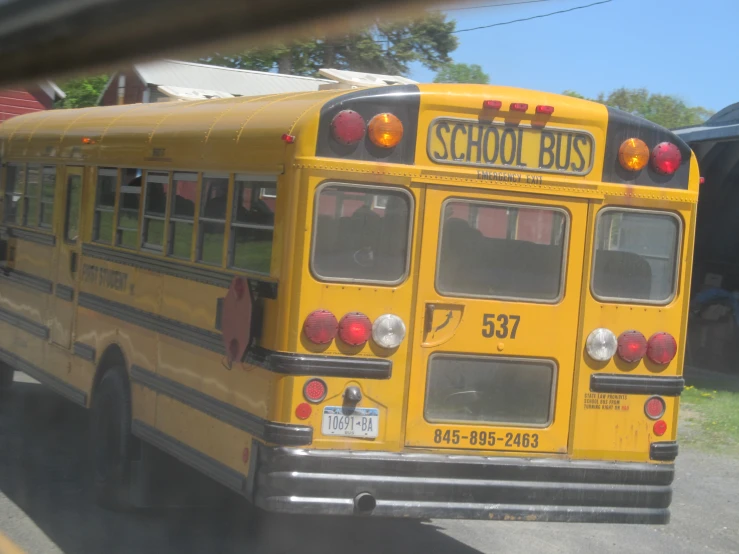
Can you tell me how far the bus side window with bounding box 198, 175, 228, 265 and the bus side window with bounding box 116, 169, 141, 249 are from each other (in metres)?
0.99

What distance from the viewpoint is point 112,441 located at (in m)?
6.66

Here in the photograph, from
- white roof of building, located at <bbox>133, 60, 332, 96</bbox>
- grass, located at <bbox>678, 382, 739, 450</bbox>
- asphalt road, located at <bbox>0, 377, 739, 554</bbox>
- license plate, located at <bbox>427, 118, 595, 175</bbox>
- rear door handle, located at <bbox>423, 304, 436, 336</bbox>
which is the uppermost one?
white roof of building, located at <bbox>133, 60, 332, 96</bbox>

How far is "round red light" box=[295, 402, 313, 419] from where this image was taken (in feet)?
16.0

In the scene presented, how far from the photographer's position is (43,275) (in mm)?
8078

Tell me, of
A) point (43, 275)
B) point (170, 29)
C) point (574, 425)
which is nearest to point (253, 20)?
point (170, 29)

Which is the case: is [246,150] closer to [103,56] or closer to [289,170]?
[289,170]

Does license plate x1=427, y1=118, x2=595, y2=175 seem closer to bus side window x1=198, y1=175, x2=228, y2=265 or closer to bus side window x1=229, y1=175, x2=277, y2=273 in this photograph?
bus side window x1=229, y1=175, x2=277, y2=273

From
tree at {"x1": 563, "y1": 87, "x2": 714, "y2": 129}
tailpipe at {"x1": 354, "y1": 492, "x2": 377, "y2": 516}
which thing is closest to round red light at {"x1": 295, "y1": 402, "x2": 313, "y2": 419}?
tailpipe at {"x1": 354, "y1": 492, "x2": 377, "y2": 516}

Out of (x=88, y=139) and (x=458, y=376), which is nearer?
(x=458, y=376)

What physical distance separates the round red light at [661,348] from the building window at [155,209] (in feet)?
9.38

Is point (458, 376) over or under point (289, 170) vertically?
under

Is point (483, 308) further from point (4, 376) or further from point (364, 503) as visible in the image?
point (4, 376)

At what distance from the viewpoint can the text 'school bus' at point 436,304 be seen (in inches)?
193

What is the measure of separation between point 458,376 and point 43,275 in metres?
4.20
